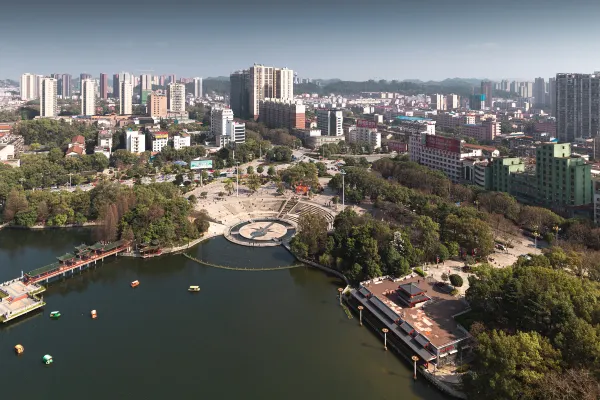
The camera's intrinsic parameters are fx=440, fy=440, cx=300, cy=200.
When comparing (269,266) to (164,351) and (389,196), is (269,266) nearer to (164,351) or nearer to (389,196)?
(164,351)

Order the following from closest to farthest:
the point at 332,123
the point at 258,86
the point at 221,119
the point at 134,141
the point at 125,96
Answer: the point at 134,141, the point at 221,119, the point at 332,123, the point at 258,86, the point at 125,96

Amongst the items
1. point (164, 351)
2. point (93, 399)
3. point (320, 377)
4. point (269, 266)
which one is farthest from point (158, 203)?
point (320, 377)

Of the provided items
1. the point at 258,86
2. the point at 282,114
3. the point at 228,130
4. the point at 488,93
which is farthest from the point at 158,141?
the point at 488,93

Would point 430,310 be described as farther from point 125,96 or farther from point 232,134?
→ point 125,96

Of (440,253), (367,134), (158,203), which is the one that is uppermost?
(367,134)

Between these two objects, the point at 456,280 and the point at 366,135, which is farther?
the point at 366,135

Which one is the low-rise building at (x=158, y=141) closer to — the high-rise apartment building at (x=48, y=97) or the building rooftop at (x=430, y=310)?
the high-rise apartment building at (x=48, y=97)

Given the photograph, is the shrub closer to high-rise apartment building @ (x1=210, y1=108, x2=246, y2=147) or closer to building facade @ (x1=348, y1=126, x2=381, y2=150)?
building facade @ (x1=348, y1=126, x2=381, y2=150)
